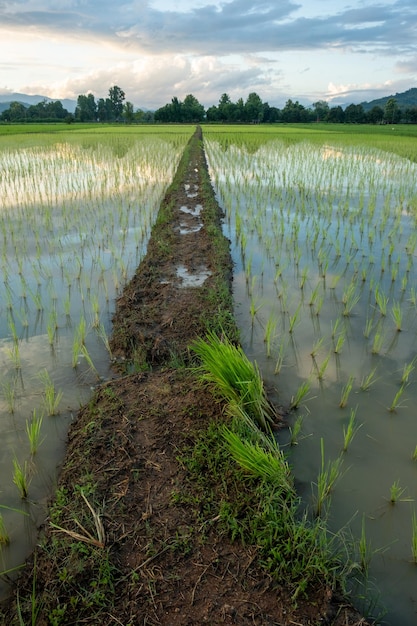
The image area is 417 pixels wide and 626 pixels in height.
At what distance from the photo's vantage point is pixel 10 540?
6.21 feet

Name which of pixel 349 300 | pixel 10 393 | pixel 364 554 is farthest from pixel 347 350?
pixel 10 393

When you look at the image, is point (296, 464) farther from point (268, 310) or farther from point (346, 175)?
point (346, 175)

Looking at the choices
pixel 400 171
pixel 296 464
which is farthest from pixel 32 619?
pixel 400 171

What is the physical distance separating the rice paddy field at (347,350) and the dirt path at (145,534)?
0.46 m

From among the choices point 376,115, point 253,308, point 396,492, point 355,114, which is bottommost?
point 396,492

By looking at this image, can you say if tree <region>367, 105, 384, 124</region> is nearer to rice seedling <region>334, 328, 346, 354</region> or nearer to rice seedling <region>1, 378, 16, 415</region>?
rice seedling <region>334, 328, 346, 354</region>

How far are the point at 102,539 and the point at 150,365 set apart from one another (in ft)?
5.11

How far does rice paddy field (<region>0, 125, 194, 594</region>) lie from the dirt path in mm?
184

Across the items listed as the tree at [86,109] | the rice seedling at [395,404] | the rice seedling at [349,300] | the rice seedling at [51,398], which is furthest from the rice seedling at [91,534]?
the tree at [86,109]

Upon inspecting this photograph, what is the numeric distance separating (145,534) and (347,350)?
7.09 feet

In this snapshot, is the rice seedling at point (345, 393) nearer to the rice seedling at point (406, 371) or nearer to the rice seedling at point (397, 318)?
the rice seedling at point (406, 371)

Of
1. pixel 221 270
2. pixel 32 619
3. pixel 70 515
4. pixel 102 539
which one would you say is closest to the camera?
pixel 32 619

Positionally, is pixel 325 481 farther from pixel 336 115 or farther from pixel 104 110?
pixel 104 110

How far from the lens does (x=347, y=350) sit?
335 cm
